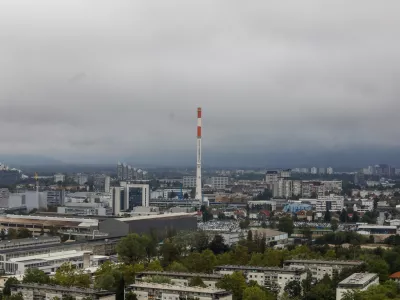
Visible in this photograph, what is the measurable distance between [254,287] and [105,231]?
768 cm

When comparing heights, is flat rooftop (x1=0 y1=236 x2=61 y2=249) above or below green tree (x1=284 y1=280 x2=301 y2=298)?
above

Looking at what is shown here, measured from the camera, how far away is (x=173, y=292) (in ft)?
28.9

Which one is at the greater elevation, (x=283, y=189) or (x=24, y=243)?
(x=283, y=189)

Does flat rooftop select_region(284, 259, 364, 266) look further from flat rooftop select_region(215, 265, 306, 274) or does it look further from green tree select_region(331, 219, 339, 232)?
green tree select_region(331, 219, 339, 232)

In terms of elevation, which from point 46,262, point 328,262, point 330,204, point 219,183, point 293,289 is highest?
point 219,183

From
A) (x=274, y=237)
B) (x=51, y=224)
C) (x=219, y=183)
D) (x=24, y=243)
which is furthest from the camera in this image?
(x=219, y=183)

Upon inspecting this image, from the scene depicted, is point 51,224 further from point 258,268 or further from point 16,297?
point 16,297

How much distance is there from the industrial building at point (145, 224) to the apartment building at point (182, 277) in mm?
5740

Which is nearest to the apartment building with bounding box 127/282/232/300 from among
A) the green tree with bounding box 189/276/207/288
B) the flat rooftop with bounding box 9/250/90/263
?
the green tree with bounding box 189/276/207/288

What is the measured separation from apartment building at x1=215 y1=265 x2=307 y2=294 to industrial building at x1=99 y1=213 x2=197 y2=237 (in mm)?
5712

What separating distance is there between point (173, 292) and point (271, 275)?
1.90 m

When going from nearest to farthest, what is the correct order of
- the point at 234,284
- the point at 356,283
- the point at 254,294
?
the point at 254,294, the point at 356,283, the point at 234,284

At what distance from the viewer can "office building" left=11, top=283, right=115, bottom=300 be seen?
856cm

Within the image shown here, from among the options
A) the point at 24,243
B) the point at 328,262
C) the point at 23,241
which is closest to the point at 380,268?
the point at 328,262
